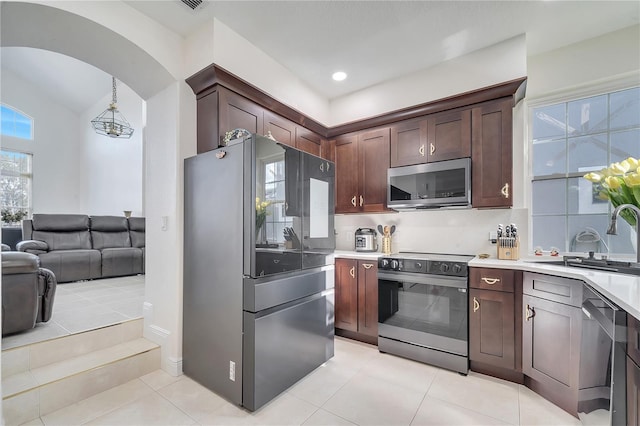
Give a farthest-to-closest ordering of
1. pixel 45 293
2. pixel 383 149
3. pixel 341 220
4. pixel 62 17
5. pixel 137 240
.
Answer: pixel 137 240 → pixel 341 220 → pixel 383 149 → pixel 45 293 → pixel 62 17

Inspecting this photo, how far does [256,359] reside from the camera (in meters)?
1.83

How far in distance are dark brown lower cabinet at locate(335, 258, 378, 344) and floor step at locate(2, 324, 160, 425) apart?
1772 millimetres

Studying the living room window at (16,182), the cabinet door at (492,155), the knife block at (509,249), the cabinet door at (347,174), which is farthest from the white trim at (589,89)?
the living room window at (16,182)

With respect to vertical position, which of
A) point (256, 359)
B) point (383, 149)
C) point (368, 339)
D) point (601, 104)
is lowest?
point (368, 339)

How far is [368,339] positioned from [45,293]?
9.95ft

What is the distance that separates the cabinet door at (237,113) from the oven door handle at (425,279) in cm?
187

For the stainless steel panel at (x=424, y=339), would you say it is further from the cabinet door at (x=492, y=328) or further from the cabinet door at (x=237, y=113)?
the cabinet door at (x=237, y=113)

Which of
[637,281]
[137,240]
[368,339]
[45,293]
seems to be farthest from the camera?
[137,240]

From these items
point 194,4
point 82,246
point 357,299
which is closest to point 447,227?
point 357,299

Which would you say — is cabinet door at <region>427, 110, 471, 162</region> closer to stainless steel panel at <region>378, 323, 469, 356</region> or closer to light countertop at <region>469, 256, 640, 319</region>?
light countertop at <region>469, 256, 640, 319</region>

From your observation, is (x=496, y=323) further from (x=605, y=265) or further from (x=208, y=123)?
(x=208, y=123)

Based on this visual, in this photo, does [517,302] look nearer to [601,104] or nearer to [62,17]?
[601,104]

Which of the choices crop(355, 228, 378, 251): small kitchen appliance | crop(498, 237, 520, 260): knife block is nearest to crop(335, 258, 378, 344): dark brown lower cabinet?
crop(355, 228, 378, 251): small kitchen appliance

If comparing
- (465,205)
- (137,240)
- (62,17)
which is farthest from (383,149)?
(137,240)
